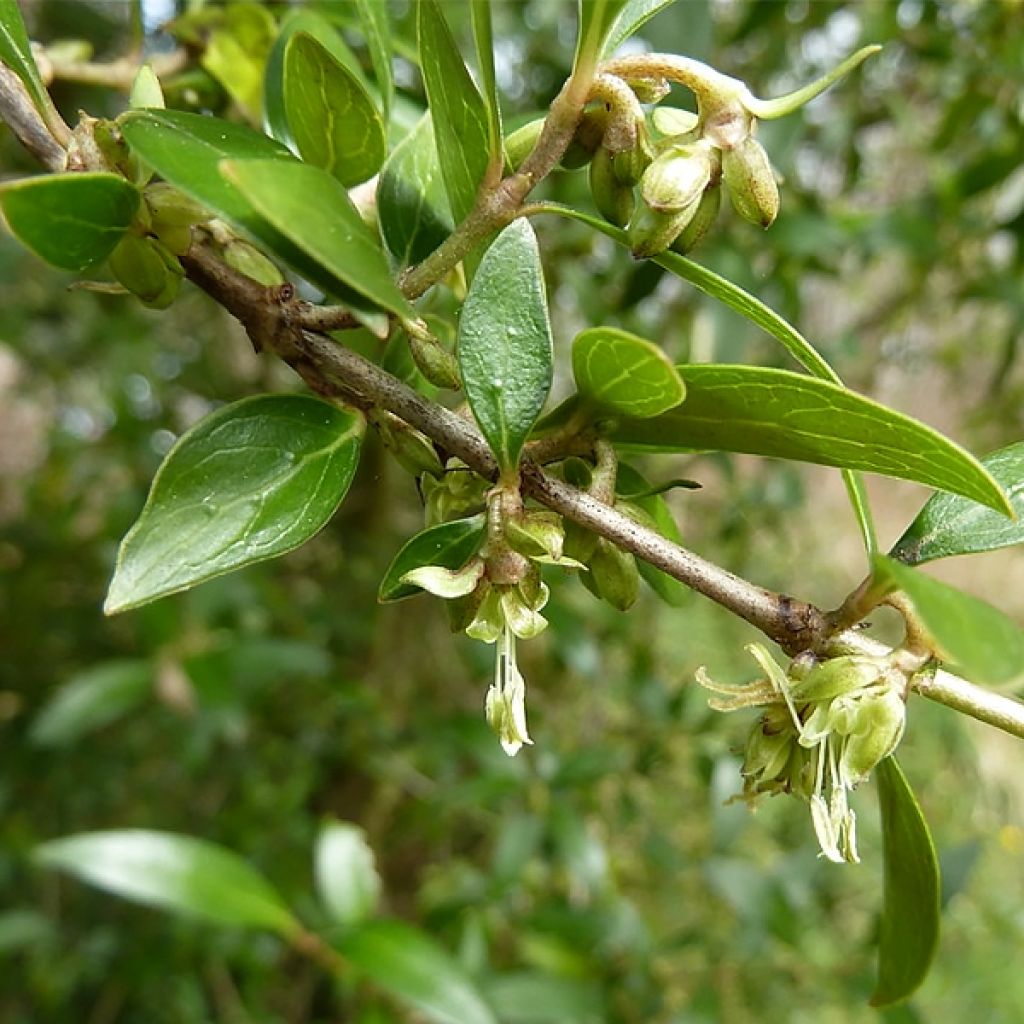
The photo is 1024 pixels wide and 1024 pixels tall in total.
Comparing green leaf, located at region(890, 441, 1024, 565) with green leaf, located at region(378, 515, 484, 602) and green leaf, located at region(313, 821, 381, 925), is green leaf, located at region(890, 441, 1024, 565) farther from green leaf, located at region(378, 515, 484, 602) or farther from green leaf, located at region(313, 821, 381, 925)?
green leaf, located at region(313, 821, 381, 925)

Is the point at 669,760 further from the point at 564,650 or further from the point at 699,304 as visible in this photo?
the point at 699,304

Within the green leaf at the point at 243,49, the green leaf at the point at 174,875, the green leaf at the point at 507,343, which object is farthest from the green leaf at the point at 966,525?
the green leaf at the point at 174,875

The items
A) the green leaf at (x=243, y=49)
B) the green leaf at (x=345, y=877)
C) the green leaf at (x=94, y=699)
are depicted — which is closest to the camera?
the green leaf at (x=243, y=49)

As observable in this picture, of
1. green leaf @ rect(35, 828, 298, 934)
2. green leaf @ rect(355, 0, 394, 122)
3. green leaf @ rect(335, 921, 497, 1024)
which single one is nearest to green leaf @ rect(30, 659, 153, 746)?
green leaf @ rect(35, 828, 298, 934)

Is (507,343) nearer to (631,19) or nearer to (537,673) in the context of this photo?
(631,19)

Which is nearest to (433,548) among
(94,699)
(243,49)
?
(243,49)

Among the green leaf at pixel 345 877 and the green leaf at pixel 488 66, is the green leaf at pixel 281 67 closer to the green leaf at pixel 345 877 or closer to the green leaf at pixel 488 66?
the green leaf at pixel 488 66

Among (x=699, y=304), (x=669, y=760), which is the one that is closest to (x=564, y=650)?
(x=669, y=760)
